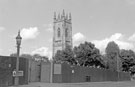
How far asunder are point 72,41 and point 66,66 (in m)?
106

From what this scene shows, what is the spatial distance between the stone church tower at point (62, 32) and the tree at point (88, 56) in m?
71.0

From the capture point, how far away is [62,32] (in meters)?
146

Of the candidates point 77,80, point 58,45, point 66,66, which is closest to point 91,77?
point 77,80

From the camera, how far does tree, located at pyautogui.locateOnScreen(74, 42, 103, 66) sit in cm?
6669

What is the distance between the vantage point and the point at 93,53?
2650 inches

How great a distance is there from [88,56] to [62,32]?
79.8 meters

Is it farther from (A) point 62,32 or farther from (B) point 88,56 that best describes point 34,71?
(A) point 62,32

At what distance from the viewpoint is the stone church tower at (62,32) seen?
468 ft

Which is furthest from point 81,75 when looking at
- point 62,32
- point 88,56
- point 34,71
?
point 62,32

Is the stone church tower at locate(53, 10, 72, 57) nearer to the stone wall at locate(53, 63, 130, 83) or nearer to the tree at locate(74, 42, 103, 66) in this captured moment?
the tree at locate(74, 42, 103, 66)

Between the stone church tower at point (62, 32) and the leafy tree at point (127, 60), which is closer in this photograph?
the leafy tree at point (127, 60)

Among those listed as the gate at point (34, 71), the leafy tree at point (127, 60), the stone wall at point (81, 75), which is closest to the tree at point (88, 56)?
the stone wall at point (81, 75)

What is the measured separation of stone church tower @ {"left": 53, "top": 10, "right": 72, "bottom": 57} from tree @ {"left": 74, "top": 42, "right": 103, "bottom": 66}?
233ft

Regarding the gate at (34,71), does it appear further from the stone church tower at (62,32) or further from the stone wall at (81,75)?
the stone church tower at (62,32)
